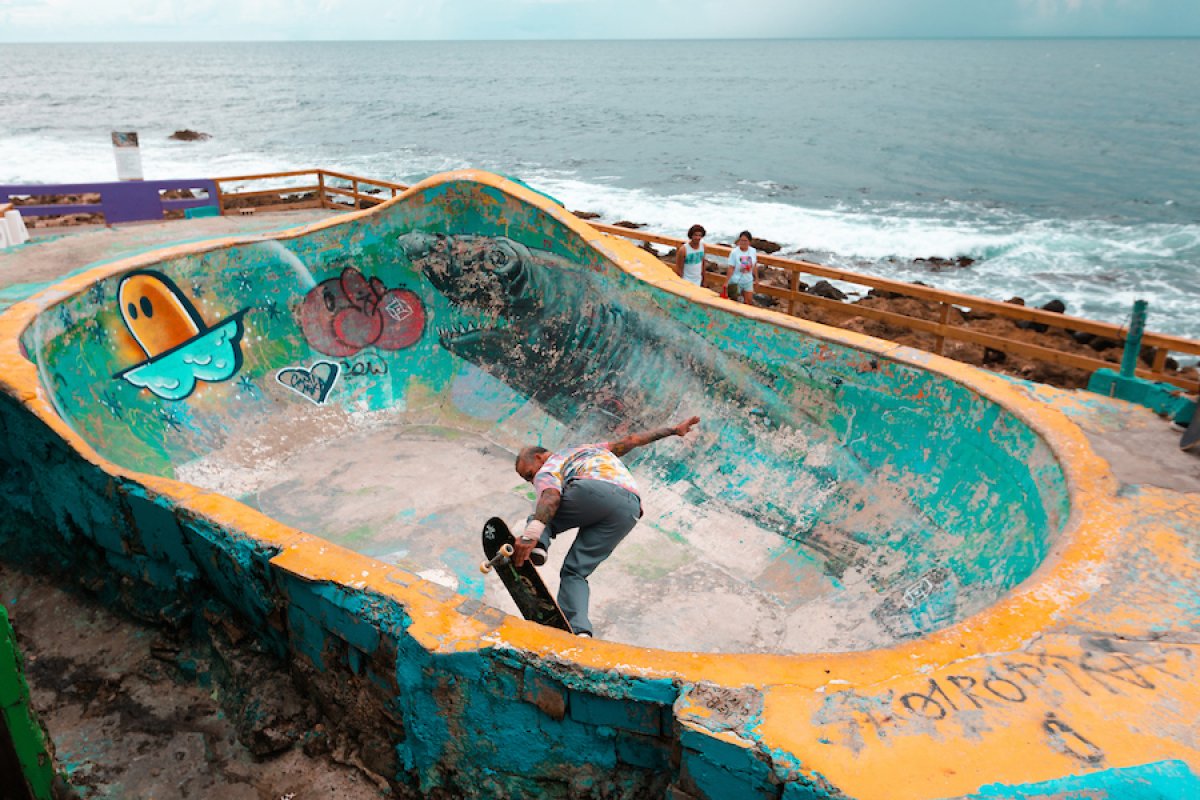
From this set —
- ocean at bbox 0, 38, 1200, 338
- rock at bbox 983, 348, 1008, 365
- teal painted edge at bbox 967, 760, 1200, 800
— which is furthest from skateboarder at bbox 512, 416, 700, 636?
ocean at bbox 0, 38, 1200, 338

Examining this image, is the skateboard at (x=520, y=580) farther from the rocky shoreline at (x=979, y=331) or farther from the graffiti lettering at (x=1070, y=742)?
the rocky shoreline at (x=979, y=331)

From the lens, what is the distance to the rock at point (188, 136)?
5338 cm

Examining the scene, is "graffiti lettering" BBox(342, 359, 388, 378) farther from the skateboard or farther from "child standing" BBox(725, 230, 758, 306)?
the skateboard

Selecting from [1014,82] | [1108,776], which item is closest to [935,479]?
[1108,776]

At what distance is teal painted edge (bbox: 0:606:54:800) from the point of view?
3.13m

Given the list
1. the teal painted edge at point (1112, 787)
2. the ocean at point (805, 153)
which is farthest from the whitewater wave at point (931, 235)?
the teal painted edge at point (1112, 787)

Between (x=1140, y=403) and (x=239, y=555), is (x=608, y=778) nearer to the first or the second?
(x=239, y=555)

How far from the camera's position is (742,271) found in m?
10.2

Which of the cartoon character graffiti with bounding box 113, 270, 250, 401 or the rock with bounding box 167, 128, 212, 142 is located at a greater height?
the cartoon character graffiti with bounding box 113, 270, 250, 401

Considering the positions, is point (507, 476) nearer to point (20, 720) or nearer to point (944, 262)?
point (20, 720)

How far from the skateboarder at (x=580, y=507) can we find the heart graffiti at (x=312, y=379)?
5050 mm

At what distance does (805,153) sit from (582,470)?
46.9 meters

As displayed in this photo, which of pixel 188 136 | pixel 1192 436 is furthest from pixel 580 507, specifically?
pixel 188 136

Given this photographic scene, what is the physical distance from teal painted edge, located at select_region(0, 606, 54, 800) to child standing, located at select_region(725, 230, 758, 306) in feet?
26.7
